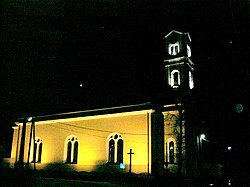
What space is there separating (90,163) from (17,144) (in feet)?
41.2

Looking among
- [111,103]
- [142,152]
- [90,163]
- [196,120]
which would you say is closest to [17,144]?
[90,163]

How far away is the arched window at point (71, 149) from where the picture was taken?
35281 millimetres

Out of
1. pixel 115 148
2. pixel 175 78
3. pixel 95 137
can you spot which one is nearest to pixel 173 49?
pixel 175 78

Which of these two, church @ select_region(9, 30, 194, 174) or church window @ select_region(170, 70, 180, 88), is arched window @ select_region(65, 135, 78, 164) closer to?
church @ select_region(9, 30, 194, 174)

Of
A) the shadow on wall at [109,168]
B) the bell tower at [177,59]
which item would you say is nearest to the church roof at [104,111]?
the bell tower at [177,59]

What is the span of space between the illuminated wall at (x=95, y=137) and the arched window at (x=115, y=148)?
0.36 meters

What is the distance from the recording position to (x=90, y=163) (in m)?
32.9

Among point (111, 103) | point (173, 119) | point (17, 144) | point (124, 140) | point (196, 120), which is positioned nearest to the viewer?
point (196, 120)

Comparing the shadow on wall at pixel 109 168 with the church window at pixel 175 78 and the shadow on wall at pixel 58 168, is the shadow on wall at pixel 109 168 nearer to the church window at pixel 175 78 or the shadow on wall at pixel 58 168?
the shadow on wall at pixel 58 168

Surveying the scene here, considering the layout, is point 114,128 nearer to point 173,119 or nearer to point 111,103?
Result: point 111,103

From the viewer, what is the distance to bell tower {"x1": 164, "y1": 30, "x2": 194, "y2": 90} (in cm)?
3194

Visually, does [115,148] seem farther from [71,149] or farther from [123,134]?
[71,149]

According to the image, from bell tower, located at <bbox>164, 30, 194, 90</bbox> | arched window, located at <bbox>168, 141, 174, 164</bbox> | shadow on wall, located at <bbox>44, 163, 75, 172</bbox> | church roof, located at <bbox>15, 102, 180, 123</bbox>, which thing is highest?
bell tower, located at <bbox>164, 30, 194, 90</bbox>

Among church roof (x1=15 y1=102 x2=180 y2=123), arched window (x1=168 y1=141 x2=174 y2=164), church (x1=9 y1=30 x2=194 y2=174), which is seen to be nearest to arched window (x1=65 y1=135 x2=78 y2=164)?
church (x1=9 y1=30 x2=194 y2=174)
